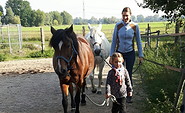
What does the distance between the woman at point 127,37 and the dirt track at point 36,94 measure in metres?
0.96

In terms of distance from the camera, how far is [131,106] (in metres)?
4.24

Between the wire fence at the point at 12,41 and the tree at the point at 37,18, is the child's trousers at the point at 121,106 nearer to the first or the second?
the wire fence at the point at 12,41

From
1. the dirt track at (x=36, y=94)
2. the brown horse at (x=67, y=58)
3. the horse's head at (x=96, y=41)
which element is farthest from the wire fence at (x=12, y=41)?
the brown horse at (x=67, y=58)

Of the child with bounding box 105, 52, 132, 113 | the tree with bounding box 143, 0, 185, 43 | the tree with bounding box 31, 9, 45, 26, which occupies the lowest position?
the child with bounding box 105, 52, 132, 113

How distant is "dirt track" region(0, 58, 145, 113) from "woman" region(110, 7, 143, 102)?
964mm

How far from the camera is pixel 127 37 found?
3.98 metres

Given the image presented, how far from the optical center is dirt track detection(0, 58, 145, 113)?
4.39 m

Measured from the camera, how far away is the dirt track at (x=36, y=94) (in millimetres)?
4391

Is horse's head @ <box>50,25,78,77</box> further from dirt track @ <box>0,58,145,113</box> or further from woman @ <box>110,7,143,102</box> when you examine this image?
dirt track @ <box>0,58,145,113</box>

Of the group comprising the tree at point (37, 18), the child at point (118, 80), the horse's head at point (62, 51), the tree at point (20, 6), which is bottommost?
the child at point (118, 80)

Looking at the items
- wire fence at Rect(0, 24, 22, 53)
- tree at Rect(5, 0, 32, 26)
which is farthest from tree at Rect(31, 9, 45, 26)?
wire fence at Rect(0, 24, 22, 53)

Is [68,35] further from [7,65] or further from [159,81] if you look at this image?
[7,65]

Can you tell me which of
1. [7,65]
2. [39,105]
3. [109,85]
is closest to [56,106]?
[39,105]

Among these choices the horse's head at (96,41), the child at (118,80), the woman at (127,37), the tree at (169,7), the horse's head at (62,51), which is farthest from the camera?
the tree at (169,7)
